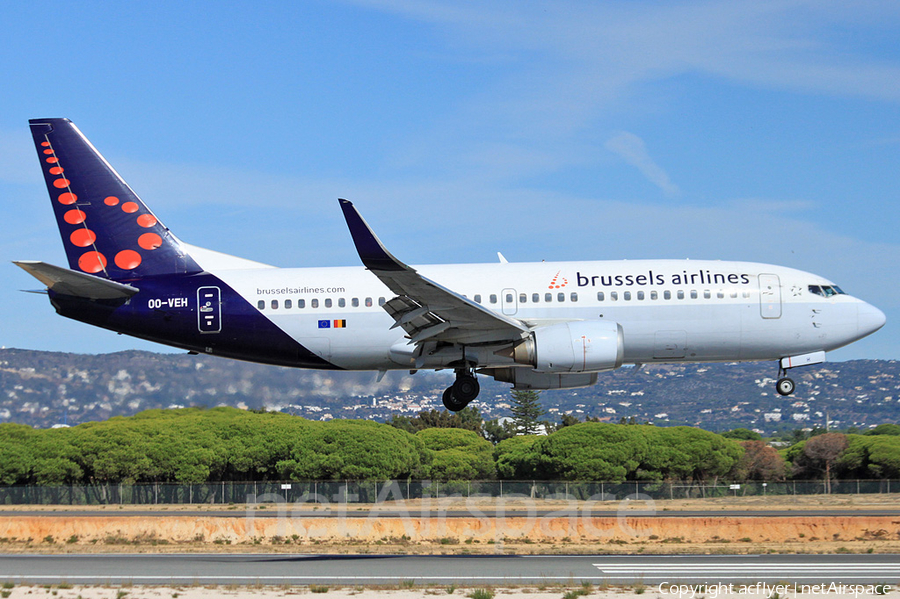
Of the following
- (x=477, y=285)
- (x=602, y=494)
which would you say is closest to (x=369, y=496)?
(x=602, y=494)

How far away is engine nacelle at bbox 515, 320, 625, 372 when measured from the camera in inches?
1070

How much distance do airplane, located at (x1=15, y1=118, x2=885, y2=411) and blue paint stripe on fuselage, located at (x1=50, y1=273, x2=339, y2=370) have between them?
0.04 meters

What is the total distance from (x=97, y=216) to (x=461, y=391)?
1391 centimetres

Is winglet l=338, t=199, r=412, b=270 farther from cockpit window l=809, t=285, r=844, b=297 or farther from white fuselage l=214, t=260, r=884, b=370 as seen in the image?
cockpit window l=809, t=285, r=844, b=297

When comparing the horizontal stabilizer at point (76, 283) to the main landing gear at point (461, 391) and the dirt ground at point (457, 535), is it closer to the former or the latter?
the dirt ground at point (457, 535)

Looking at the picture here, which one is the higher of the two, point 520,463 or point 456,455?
point 456,455

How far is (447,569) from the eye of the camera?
963 inches

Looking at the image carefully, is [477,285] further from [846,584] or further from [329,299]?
[846,584]

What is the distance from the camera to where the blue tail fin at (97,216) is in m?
30.9

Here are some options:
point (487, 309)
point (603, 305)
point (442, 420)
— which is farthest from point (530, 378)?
point (442, 420)

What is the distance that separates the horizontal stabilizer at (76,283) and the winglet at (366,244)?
954 cm

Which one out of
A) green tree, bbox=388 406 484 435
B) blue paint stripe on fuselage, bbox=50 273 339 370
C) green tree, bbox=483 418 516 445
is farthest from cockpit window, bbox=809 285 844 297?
green tree, bbox=483 418 516 445

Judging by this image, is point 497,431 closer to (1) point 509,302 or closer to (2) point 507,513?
(2) point 507,513

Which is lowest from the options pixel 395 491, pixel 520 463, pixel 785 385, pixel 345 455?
pixel 395 491
